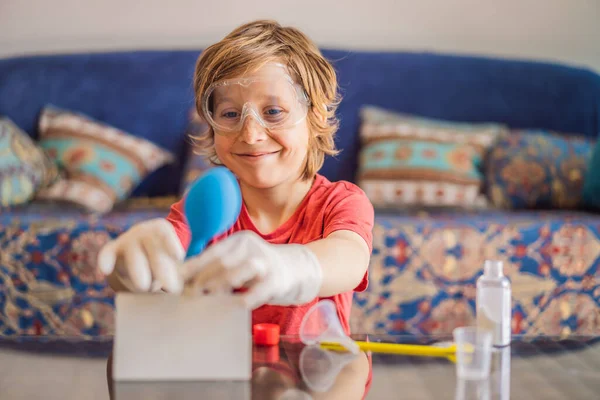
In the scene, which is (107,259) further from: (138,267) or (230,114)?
(230,114)

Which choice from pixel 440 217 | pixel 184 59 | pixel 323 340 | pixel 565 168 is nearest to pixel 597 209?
pixel 565 168

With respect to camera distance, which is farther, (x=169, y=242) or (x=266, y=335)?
(x=266, y=335)

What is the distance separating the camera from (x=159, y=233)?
82cm

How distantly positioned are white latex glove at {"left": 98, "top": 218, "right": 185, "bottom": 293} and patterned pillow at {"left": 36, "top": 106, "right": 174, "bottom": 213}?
1.88m

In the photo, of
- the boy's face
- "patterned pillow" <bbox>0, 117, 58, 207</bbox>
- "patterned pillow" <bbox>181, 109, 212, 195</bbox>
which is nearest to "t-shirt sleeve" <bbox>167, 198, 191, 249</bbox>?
the boy's face

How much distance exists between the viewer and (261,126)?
1.20 m

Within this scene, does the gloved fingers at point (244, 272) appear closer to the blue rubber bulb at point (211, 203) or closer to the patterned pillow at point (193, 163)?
the blue rubber bulb at point (211, 203)

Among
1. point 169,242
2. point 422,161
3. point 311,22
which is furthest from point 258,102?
point 311,22

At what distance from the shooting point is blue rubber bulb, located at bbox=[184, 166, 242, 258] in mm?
808

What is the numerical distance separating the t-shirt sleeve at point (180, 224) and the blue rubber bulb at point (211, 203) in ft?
1.17

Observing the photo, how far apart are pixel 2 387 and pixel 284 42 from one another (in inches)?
27.6

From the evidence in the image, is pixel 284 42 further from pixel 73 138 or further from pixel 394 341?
pixel 73 138

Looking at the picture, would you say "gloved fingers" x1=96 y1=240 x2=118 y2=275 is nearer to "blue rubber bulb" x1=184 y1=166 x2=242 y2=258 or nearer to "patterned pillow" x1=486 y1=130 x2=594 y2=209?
"blue rubber bulb" x1=184 y1=166 x2=242 y2=258

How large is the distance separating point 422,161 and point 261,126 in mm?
1671
